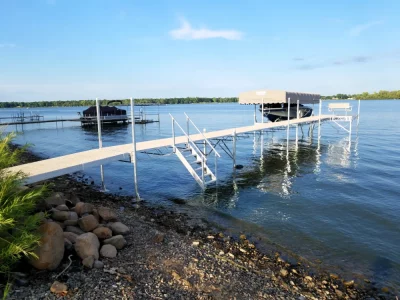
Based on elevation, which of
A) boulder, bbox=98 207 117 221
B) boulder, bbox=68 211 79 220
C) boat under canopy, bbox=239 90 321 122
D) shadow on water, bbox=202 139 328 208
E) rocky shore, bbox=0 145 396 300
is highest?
boat under canopy, bbox=239 90 321 122

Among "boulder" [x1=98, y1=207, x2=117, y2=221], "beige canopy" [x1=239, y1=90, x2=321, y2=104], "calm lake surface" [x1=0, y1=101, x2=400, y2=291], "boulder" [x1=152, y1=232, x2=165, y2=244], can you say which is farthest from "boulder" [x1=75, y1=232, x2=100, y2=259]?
"beige canopy" [x1=239, y1=90, x2=321, y2=104]

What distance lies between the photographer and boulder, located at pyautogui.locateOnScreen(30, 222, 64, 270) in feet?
17.6

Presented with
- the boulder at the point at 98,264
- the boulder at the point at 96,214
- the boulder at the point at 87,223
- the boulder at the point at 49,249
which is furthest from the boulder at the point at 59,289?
the boulder at the point at 96,214

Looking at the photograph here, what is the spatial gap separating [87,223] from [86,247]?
3.85 ft

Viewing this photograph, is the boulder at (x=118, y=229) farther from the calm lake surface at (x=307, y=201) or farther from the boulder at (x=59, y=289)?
the calm lake surface at (x=307, y=201)

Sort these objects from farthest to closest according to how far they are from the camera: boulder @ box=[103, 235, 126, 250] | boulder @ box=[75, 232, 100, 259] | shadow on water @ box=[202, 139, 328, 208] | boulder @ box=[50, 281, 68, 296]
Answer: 1. shadow on water @ box=[202, 139, 328, 208]
2. boulder @ box=[103, 235, 126, 250]
3. boulder @ box=[75, 232, 100, 259]
4. boulder @ box=[50, 281, 68, 296]

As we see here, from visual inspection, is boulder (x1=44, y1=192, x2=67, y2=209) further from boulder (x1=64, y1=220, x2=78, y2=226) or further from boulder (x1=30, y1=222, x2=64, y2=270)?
boulder (x1=30, y1=222, x2=64, y2=270)

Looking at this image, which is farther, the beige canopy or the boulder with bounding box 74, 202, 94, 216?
the beige canopy

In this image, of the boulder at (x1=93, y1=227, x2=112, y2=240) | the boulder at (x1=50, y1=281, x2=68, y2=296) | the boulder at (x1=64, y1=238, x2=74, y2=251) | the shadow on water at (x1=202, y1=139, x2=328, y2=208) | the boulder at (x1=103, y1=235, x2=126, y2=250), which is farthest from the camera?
the shadow on water at (x1=202, y1=139, x2=328, y2=208)

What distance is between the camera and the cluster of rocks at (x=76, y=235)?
5449 mm

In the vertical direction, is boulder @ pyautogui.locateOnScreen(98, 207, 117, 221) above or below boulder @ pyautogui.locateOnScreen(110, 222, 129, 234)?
above

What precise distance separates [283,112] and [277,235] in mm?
25524

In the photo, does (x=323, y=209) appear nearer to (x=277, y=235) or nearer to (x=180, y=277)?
(x=277, y=235)

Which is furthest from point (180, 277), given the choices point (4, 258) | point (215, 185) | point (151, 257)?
point (215, 185)
